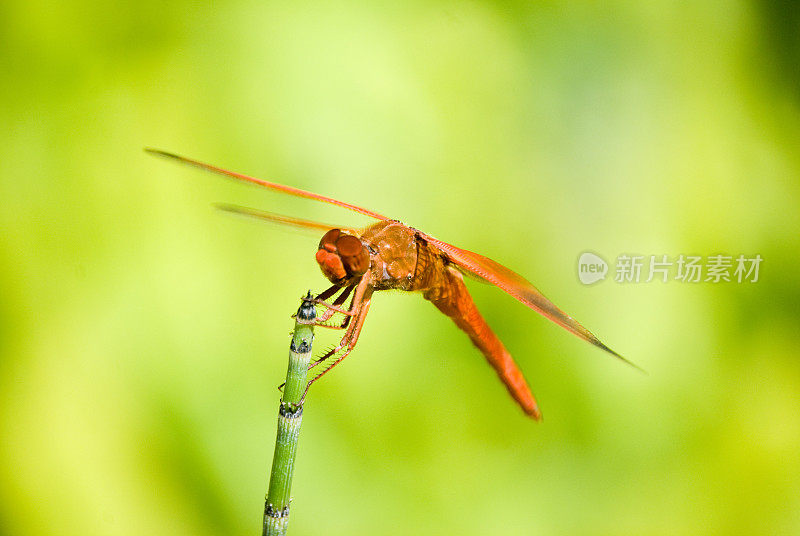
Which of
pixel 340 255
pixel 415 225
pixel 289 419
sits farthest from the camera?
pixel 415 225

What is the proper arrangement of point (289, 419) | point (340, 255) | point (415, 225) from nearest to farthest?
point (289, 419) → point (340, 255) → point (415, 225)

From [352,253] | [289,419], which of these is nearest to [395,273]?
[352,253]

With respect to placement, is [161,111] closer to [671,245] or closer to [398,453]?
[398,453]

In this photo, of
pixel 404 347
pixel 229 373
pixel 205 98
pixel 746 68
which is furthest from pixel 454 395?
pixel 746 68

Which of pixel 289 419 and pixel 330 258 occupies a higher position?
pixel 330 258

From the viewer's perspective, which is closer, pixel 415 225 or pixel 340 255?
pixel 340 255

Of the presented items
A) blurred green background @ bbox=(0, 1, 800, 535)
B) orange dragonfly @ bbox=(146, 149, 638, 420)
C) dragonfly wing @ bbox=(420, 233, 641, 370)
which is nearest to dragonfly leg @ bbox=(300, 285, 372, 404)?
orange dragonfly @ bbox=(146, 149, 638, 420)

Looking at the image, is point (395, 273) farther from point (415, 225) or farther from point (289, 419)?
point (415, 225)
